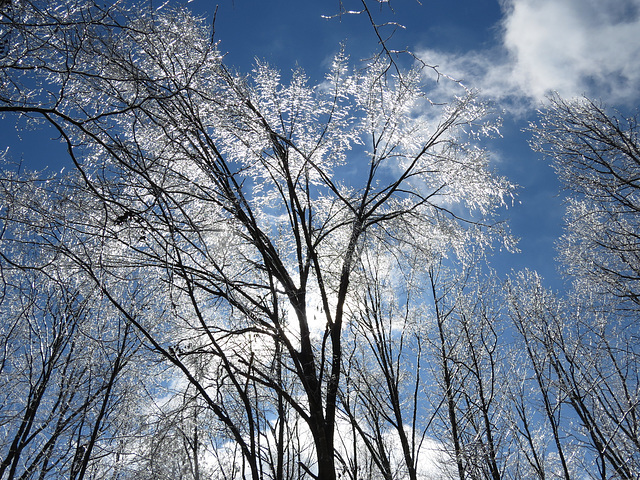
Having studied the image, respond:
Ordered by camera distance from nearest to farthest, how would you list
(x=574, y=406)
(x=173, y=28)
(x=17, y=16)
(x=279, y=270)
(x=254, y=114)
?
(x=17, y=16) < (x=173, y=28) < (x=279, y=270) < (x=254, y=114) < (x=574, y=406)

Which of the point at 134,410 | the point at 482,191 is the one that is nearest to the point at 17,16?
the point at 482,191

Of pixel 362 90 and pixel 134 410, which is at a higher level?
pixel 362 90

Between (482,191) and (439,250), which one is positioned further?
(439,250)

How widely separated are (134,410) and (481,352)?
783cm

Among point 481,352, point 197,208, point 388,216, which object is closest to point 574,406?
point 481,352

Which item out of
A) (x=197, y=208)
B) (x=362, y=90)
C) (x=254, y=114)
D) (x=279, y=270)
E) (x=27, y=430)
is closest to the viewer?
(x=279, y=270)

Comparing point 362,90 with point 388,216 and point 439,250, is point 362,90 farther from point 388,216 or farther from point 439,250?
point 439,250

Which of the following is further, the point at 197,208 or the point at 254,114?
the point at 254,114

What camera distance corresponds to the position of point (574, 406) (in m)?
7.99

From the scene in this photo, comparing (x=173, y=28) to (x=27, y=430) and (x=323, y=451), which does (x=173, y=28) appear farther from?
(x=27, y=430)

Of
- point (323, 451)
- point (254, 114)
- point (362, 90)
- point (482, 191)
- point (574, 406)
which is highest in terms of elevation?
point (362, 90)

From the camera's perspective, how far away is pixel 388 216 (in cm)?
501

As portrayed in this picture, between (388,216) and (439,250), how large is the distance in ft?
3.16

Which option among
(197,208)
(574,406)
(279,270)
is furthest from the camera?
(574,406)
